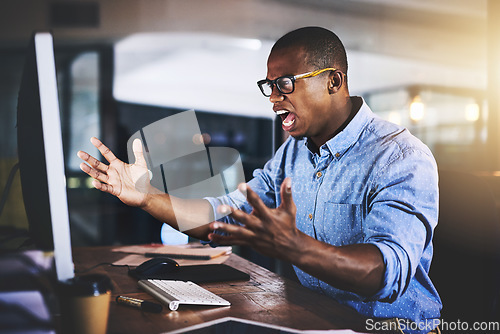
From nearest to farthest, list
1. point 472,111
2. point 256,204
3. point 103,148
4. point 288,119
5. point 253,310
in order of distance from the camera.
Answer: point 256,204, point 253,310, point 103,148, point 288,119, point 472,111

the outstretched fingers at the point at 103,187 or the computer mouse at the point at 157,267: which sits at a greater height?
the outstretched fingers at the point at 103,187

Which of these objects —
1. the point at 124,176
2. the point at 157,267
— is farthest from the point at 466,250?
the point at 124,176

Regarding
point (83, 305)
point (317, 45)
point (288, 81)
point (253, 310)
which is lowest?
point (253, 310)

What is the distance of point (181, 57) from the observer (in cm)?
541

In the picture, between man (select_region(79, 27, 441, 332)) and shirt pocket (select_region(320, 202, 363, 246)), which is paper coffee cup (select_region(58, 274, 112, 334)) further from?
shirt pocket (select_region(320, 202, 363, 246))

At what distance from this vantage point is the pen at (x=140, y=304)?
102 cm

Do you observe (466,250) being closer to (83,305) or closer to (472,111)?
(83,305)

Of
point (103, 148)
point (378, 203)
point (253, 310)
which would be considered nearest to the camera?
point (253, 310)

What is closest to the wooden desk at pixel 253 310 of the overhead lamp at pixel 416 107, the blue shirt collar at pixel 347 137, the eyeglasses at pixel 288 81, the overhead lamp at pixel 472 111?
the blue shirt collar at pixel 347 137

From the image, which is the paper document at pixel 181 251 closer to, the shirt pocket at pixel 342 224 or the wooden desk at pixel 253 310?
the wooden desk at pixel 253 310

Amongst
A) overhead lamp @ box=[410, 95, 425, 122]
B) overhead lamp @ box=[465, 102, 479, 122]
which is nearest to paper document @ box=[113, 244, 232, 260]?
overhead lamp @ box=[410, 95, 425, 122]

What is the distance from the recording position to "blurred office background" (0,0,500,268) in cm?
457

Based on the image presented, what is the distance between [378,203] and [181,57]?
460 cm

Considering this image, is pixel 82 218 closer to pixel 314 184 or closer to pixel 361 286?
pixel 314 184
